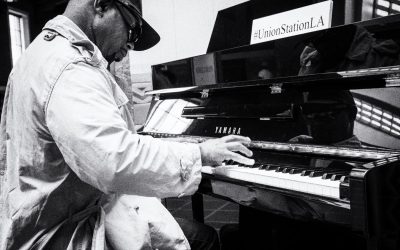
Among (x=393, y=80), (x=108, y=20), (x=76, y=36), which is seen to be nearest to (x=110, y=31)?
(x=108, y=20)

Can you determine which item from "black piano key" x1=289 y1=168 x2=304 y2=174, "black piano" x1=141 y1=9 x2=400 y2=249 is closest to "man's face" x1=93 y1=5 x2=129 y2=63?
"black piano" x1=141 y1=9 x2=400 y2=249

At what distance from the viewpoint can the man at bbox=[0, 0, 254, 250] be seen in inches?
35.9

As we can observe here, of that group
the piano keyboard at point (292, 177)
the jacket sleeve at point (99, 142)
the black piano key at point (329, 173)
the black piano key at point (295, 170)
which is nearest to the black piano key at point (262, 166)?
the piano keyboard at point (292, 177)

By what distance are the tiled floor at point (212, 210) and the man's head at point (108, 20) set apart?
2.28m

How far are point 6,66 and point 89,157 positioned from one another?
7.95 meters

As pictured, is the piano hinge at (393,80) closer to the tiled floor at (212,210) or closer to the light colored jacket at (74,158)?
the light colored jacket at (74,158)

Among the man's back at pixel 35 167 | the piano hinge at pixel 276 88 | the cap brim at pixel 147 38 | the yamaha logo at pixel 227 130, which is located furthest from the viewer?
the yamaha logo at pixel 227 130

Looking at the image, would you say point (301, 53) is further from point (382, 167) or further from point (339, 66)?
point (382, 167)

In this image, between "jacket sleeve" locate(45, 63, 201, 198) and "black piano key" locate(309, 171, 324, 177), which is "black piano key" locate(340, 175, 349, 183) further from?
"jacket sleeve" locate(45, 63, 201, 198)

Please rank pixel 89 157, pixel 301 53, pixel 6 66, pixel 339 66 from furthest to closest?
1. pixel 6 66
2. pixel 301 53
3. pixel 339 66
4. pixel 89 157

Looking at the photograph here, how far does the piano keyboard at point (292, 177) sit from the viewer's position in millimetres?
1132

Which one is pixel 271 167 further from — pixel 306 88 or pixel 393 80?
pixel 393 80

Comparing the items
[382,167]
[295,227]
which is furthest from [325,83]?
[295,227]

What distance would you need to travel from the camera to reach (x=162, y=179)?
994 mm
